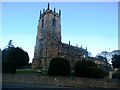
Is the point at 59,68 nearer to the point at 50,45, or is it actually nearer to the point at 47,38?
the point at 50,45

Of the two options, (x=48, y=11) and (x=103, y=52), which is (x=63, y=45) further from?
(x=103, y=52)

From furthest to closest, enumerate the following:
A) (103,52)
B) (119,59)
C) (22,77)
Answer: (103,52) < (119,59) < (22,77)

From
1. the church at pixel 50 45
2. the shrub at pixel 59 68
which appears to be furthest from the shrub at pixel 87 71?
the church at pixel 50 45

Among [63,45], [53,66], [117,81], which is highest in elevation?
[63,45]

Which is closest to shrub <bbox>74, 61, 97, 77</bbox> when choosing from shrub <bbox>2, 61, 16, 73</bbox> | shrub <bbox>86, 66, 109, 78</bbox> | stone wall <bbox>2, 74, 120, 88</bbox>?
shrub <bbox>86, 66, 109, 78</bbox>

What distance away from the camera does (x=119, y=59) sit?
189ft

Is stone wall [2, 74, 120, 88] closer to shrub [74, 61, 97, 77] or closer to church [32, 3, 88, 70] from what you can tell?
shrub [74, 61, 97, 77]

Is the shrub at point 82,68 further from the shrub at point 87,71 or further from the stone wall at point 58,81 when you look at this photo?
the stone wall at point 58,81

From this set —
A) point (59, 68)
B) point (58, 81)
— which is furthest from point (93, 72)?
point (58, 81)

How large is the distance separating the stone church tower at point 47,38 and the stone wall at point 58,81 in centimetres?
2504

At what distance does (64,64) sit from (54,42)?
26.2 m

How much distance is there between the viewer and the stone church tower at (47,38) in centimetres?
5884

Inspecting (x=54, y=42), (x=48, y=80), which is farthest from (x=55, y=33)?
(x=48, y=80)

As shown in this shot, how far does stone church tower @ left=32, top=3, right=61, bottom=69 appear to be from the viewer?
2317 inches
